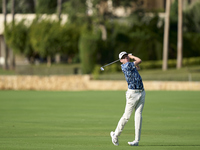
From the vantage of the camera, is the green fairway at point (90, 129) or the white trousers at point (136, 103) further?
the green fairway at point (90, 129)

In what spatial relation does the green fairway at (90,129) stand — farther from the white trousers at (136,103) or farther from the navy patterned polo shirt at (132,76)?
the navy patterned polo shirt at (132,76)

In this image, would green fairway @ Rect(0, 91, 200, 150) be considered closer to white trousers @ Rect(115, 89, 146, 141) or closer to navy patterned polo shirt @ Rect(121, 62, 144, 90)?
white trousers @ Rect(115, 89, 146, 141)

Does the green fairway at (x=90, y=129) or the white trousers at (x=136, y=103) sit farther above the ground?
the white trousers at (x=136, y=103)

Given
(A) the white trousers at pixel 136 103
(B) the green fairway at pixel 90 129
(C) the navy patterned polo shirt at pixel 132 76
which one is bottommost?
(B) the green fairway at pixel 90 129

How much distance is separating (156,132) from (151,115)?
16.1 ft

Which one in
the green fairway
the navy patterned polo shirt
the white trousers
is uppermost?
the navy patterned polo shirt

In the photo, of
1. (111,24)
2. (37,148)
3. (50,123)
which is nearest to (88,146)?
(37,148)

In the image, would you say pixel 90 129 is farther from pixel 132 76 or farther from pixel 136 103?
pixel 132 76

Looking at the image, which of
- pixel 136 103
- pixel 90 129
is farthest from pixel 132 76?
pixel 90 129

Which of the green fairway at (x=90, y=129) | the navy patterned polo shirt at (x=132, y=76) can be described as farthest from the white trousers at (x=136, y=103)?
the green fairway at (x=90, y=129)

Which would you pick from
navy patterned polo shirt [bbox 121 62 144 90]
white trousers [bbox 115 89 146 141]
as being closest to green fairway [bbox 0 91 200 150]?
white trousers [bbox 115 89 146 141]

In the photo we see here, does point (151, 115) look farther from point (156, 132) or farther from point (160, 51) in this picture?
point (160, 51)

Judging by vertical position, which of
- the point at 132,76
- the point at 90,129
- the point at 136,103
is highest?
the point at 132,76

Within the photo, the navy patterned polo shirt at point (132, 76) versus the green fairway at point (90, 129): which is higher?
the navy patterned polo shirt at point (132, 76)
